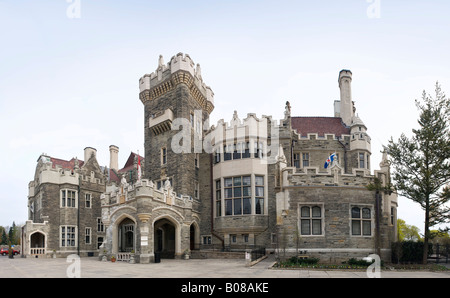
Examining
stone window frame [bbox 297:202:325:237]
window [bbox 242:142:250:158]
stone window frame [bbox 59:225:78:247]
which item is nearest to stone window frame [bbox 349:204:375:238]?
stone window frame [bbox 297:202:325:237]

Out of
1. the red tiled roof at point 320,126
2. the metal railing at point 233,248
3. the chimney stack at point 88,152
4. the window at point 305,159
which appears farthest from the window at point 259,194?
the chimney stack at point 88,152

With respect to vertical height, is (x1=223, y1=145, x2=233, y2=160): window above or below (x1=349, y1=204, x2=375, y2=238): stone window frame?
above

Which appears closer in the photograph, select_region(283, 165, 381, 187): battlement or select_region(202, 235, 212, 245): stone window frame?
select_region(283, 165, 381, 187): battlement

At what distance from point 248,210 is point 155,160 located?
401 inches

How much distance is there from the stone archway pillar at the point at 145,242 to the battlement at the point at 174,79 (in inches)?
521

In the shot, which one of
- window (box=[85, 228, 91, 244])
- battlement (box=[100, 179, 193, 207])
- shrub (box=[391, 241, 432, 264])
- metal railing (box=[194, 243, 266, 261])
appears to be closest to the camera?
shrub (box=[391, 241, 432, 264])

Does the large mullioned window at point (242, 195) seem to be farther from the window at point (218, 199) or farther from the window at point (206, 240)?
the window at point (206, 240)

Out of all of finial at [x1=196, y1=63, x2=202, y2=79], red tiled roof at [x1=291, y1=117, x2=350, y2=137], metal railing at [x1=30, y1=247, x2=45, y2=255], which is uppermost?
finial at [x1=196, y1=63, x2=202, y2=79]

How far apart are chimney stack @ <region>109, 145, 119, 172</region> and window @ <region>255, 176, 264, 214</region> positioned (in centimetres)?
2612

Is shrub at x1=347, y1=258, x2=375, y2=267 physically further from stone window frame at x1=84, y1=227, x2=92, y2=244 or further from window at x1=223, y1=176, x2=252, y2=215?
stone window frame at x1=84, y1=227, x2=92, y2=244

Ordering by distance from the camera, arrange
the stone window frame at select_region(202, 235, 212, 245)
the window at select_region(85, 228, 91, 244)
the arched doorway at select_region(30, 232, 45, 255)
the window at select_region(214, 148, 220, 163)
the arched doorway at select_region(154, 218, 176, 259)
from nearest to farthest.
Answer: the stone window frame at select_region(202, 235, 212, 245)
the window at select_region(214, 148, 220, 163)
the arched doorway at select_region(154, 218, 176, 259)
the arched doorway at select_region(30, 232, 45, 255)
the window at select_region(85, 228, 91, 244)

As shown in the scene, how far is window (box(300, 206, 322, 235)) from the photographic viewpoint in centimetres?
2222

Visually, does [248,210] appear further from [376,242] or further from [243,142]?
→ [376,242]

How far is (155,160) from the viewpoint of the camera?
3366cm
